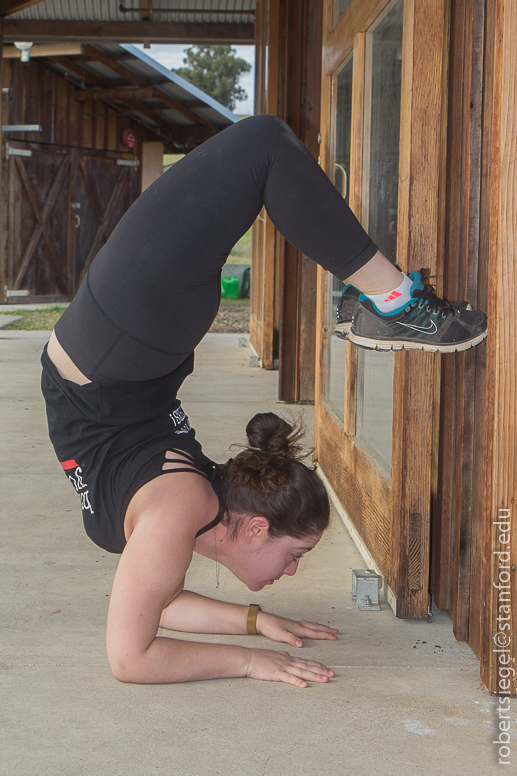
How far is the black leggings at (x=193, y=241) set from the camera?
1576 mm

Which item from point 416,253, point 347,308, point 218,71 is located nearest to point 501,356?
point 347,308

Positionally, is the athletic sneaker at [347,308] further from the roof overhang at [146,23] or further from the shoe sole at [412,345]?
the roof overhang at [146,23]

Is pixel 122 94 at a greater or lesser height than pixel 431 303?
greater

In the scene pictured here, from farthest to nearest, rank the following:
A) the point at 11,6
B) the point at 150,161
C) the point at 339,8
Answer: the point at 150,161 → the point at 11,6 → the point at 339,8

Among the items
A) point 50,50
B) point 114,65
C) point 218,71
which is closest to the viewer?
point 50,50

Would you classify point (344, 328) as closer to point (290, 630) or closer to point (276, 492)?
point (276, 492)

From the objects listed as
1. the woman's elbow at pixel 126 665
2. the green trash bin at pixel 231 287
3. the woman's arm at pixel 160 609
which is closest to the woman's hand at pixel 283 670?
the woman's arm at pixel 160 609

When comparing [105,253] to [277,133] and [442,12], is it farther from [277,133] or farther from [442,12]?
[442,12]

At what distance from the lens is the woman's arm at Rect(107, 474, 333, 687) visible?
161cm

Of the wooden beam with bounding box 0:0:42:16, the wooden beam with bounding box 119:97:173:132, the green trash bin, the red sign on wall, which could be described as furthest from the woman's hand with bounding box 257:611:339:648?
the red sign on wall

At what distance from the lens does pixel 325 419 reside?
140 inches

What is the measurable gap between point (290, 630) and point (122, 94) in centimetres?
1235

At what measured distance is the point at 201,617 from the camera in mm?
2029

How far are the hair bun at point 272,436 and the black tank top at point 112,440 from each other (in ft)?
0.43
